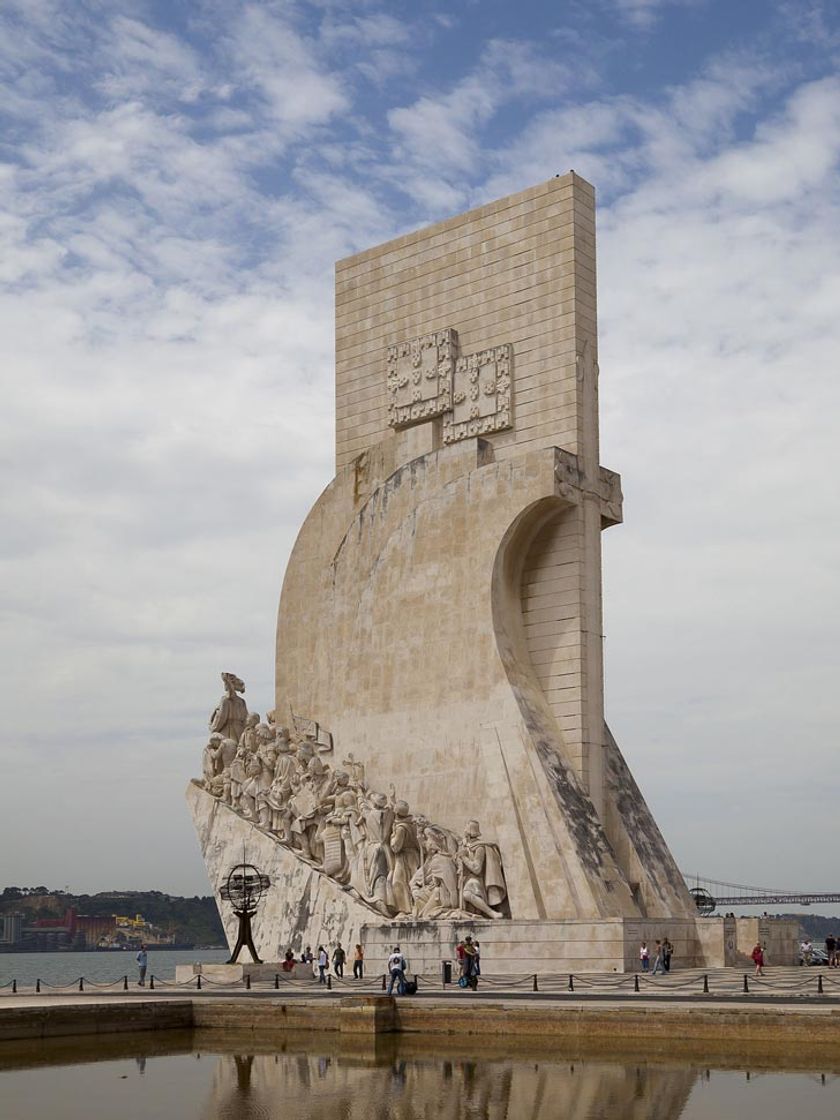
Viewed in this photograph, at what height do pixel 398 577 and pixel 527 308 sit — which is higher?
pixel 527 308

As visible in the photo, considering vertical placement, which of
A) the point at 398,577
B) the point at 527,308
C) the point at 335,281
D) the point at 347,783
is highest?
the point at 335,281

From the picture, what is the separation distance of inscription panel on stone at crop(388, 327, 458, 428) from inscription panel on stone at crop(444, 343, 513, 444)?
184 mm

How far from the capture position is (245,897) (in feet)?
53.2

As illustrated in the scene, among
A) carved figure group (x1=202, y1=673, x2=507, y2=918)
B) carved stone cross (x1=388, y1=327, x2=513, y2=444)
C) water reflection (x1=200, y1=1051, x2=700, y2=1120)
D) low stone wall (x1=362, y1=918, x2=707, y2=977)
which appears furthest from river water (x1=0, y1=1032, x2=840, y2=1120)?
carved stone cross (x1=388, y1=327, x2=513, y2=444)

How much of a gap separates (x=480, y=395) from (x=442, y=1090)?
35.8ft

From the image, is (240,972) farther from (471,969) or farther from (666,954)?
(666,954)

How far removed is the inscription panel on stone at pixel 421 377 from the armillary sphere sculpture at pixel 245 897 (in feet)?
21.0

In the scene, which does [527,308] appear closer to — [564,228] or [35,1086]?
[564,228]

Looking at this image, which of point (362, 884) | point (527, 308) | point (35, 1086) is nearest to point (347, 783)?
point (362, 884)

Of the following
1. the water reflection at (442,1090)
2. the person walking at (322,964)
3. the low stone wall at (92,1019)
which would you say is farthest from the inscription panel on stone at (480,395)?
the water reflection at (442,1090)

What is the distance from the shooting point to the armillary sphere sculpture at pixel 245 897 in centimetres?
1608

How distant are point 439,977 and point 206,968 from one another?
253 centimetres

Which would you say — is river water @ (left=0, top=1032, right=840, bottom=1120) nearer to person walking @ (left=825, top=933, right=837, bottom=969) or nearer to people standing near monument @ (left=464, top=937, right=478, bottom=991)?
people standing near monument @ (left=464, top=937, right=478, bottom=991)

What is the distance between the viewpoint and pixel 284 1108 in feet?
29.2
